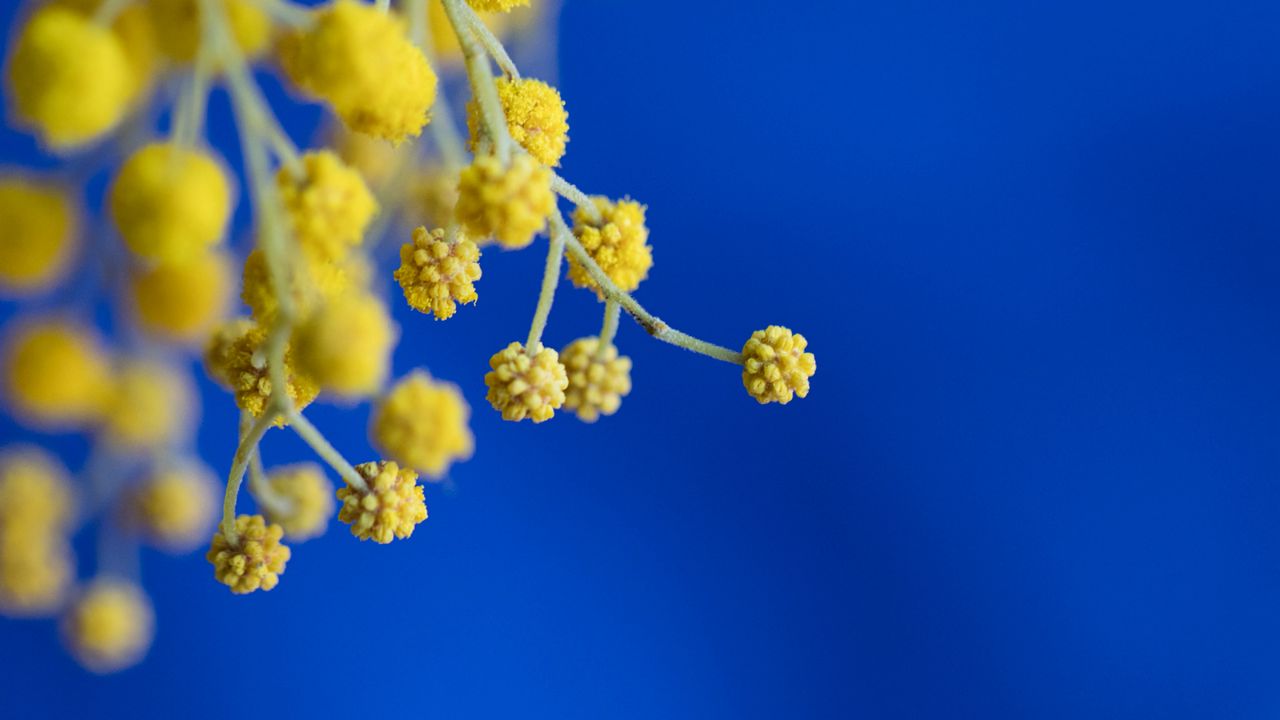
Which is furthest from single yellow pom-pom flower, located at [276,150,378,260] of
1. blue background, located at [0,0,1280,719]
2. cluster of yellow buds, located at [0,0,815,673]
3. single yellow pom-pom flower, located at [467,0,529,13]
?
blue background, located at [0,0,1280,719]

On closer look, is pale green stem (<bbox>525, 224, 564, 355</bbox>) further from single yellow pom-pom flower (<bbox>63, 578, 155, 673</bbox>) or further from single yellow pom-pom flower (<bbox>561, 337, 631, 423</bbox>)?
single yellow pom-pom flower (<bbox>63, 578, 155, 673</bbox>)

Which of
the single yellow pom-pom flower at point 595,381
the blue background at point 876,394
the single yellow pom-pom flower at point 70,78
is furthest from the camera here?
the blue background at point 876,394

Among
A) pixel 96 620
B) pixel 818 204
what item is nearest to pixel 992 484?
pixel 818 204

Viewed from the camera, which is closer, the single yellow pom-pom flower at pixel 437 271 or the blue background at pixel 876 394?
the single yellow pom-pom flower at pixel 437 271

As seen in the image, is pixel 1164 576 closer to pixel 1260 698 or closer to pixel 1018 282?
pixel 1260 698

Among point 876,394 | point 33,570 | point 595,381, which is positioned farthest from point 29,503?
point 876,394

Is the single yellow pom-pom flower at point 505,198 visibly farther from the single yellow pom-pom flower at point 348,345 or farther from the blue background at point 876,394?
the blue background at point 876,394

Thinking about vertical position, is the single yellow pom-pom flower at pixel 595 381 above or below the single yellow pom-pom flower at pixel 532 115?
below

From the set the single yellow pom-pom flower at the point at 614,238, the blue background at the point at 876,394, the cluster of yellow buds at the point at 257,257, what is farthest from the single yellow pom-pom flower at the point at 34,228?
the blue background at the point at 876,394
